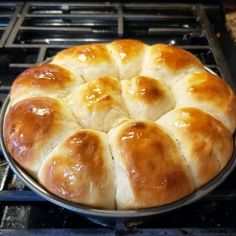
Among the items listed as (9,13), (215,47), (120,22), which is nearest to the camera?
(215,47)

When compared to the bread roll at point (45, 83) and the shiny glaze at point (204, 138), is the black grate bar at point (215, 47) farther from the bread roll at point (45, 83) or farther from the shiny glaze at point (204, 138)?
the bread roll at point (45, 83)

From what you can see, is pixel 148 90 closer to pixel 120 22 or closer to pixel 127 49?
pixel 127 49

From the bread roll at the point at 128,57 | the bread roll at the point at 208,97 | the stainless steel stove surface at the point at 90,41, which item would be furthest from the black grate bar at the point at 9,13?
the bread roll at the point at 208,97

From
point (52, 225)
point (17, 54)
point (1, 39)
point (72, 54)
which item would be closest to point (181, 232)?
point (52, 225)

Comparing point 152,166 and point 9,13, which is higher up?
point 9,13

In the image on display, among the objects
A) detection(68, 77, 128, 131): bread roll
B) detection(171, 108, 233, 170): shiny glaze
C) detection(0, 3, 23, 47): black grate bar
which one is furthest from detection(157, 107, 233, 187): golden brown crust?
detection(0, 3, 23, 47): black grate bar

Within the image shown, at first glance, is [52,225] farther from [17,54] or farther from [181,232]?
[17,54]

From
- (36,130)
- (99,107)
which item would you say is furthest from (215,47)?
(36,130)
